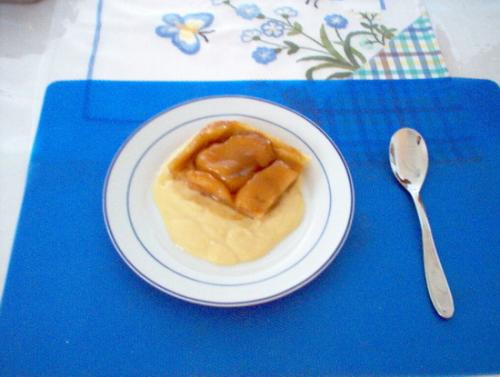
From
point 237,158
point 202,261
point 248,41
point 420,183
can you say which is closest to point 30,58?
point 248,41

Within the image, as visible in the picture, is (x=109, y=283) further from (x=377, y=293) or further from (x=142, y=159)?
(x=377, y=293)

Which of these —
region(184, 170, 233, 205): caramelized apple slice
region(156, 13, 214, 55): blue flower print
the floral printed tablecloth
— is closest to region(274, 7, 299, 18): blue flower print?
the floral printed tablecloth

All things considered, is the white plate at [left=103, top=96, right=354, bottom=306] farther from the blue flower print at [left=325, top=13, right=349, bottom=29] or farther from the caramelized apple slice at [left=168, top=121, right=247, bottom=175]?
the blue flower print at [left=325, top=13, right=349, bottom=29]

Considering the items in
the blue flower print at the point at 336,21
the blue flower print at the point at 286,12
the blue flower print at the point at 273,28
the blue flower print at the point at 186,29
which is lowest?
the blue flower print at the point at 186,29

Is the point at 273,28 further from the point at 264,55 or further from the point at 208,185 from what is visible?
the point at 208,185

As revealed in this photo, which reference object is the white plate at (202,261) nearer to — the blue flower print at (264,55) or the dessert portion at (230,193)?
the dessert portion at (230,193)

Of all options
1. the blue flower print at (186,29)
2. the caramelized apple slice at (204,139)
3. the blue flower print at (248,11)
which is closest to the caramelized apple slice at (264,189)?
the caramelized apple slice at (204,139)
